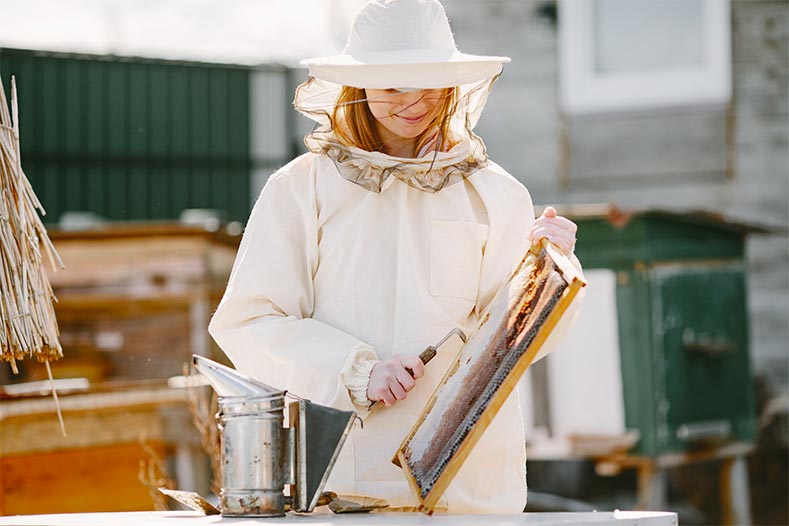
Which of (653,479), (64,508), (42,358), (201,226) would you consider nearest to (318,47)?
(201,226)

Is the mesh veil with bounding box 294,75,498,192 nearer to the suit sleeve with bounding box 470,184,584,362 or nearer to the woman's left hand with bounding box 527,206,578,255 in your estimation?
the suit sleeve with bounding box 470,184,584,362

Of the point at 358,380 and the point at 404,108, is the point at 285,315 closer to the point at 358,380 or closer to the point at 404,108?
the point at 358,380

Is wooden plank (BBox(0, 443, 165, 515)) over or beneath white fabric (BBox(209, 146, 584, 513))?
beneath

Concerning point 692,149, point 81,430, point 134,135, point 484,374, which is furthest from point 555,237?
point 134,135

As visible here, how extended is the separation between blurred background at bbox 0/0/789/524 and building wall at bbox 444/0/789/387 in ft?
0.05

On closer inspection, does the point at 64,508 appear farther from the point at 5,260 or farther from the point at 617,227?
the point at 617,227

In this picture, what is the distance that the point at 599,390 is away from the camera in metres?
7.45

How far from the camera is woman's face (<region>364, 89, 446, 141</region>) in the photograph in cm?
290

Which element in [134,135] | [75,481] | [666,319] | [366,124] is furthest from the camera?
[134,135]

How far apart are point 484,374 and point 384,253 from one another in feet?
1.72

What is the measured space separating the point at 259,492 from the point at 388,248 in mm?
669

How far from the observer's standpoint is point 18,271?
2908 millimetres

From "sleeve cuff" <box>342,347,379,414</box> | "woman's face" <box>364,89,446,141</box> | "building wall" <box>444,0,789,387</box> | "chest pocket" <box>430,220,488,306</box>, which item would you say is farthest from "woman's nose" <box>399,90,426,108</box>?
"building wall" <box>444,0,789,387</box>

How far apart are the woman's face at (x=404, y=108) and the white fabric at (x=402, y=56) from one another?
0.31ft
